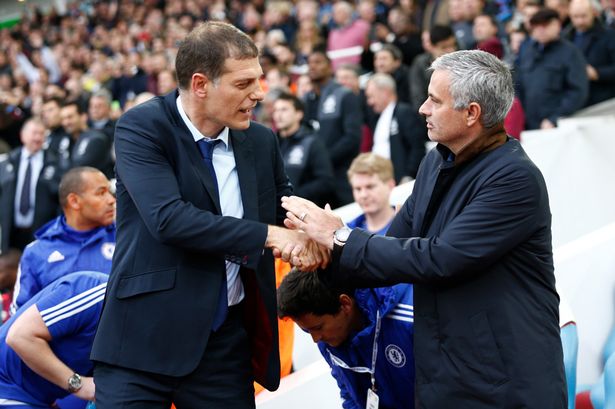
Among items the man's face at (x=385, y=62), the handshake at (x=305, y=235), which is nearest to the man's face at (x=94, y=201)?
the handshake at (x=305, y=235)

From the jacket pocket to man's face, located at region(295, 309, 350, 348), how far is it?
0.63m

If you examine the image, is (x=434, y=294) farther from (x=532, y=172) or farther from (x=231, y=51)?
(x=231, y=51)

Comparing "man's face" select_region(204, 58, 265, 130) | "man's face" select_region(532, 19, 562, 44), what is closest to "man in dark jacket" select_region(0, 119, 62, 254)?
"man's face" select_region(532, 19, 562, 44)

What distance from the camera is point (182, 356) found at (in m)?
2.84

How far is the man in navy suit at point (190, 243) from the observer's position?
110 inches

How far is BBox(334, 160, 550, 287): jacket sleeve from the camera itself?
2643 millimetres

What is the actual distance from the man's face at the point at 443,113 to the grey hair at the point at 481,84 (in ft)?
0.06

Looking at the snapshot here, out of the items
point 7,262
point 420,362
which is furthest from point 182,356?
point 7,262

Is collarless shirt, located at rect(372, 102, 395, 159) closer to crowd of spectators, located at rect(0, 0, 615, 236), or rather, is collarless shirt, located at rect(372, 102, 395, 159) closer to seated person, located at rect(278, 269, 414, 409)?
crowd of spectators, located at rect(0, 0, 615, 236)

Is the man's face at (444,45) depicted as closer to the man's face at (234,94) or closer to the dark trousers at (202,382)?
the man's face at (234,94)

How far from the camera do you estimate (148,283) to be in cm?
281

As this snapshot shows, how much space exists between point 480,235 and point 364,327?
2.87 feet

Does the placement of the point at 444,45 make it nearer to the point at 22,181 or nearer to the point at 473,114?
the point at 22,181

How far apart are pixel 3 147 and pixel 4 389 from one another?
844 cm
